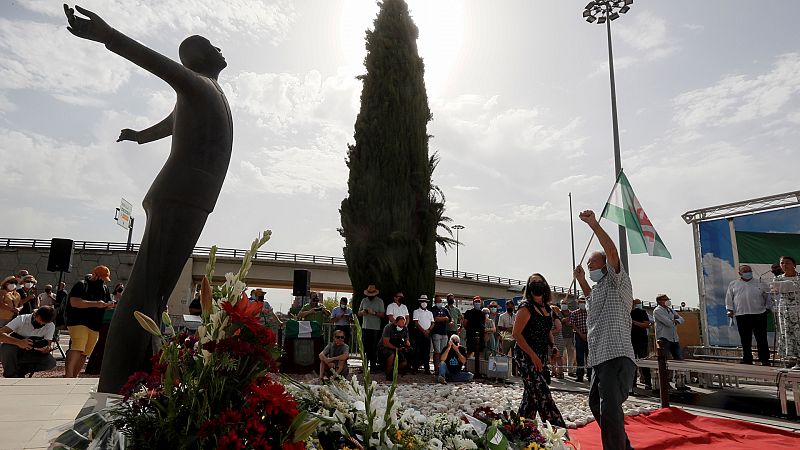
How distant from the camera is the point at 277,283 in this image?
3791 cm

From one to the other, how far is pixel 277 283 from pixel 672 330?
3166 cm

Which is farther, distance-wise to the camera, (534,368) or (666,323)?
(666,323)

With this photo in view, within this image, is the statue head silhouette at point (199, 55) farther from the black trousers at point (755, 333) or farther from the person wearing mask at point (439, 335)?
the black trousers at point (755, 333)

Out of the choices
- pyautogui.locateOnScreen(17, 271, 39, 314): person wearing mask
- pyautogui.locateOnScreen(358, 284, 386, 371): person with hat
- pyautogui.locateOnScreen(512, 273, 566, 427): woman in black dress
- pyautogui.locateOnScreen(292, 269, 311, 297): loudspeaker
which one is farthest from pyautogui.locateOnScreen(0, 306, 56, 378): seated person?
pyautogui.locateOnScreen(292, 269, 311, 297): loudspeaker

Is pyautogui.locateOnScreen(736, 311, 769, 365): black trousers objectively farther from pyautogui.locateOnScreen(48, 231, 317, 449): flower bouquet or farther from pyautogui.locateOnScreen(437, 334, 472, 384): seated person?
pyautogui.locateOnScreen(48, 231, 317, 449): flower bouquet

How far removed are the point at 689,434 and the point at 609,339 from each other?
268 centimetres

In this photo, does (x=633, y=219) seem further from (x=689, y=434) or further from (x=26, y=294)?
(x=26, y=294)

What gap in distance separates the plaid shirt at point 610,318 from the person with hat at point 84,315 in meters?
6.29

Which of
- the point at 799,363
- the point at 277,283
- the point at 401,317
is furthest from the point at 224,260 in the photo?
the point at 799,363

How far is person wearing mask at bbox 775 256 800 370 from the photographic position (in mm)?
8461

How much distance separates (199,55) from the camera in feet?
12.8

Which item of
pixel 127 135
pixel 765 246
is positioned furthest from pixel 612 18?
pixel 127 135

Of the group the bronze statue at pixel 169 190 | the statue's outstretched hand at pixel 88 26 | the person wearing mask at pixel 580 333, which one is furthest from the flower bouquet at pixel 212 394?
the person wearing mask at pixel 580 333

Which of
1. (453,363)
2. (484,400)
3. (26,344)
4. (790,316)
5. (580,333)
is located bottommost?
(484,400)
